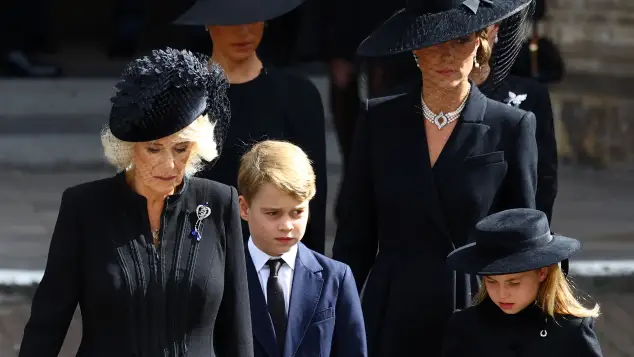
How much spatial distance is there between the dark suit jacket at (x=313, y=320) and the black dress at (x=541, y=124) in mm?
1721

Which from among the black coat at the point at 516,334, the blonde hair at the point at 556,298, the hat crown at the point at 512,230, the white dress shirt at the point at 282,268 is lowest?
the black coat at the point at 516,334

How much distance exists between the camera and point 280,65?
44.3ft

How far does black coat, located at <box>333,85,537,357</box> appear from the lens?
4.52 m

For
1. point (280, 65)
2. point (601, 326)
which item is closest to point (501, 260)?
point (601, 326)

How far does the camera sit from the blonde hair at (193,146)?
3703 millimetres

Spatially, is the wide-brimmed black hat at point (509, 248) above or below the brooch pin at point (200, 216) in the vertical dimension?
below

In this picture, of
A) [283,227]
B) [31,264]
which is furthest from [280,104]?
[31,264]

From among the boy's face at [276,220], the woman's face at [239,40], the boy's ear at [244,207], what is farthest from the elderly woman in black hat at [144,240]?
the woman's face at [239,40]

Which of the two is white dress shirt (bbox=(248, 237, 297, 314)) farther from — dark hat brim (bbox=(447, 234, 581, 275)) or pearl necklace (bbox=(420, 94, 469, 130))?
pearl necklace (bbox=(420, 94, 469, 130))

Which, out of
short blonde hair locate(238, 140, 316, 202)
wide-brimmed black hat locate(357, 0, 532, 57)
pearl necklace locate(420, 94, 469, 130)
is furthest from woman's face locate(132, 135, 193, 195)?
pearl necklace locate(420, 94, 469, 130)

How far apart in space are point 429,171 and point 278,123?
0.84 m

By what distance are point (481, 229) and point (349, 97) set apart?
376 centimetres

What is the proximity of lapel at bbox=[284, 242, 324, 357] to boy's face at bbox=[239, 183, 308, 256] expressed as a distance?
0.32ft

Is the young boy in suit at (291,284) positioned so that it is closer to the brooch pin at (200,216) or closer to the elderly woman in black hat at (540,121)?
the brooch pin at (200,216)
